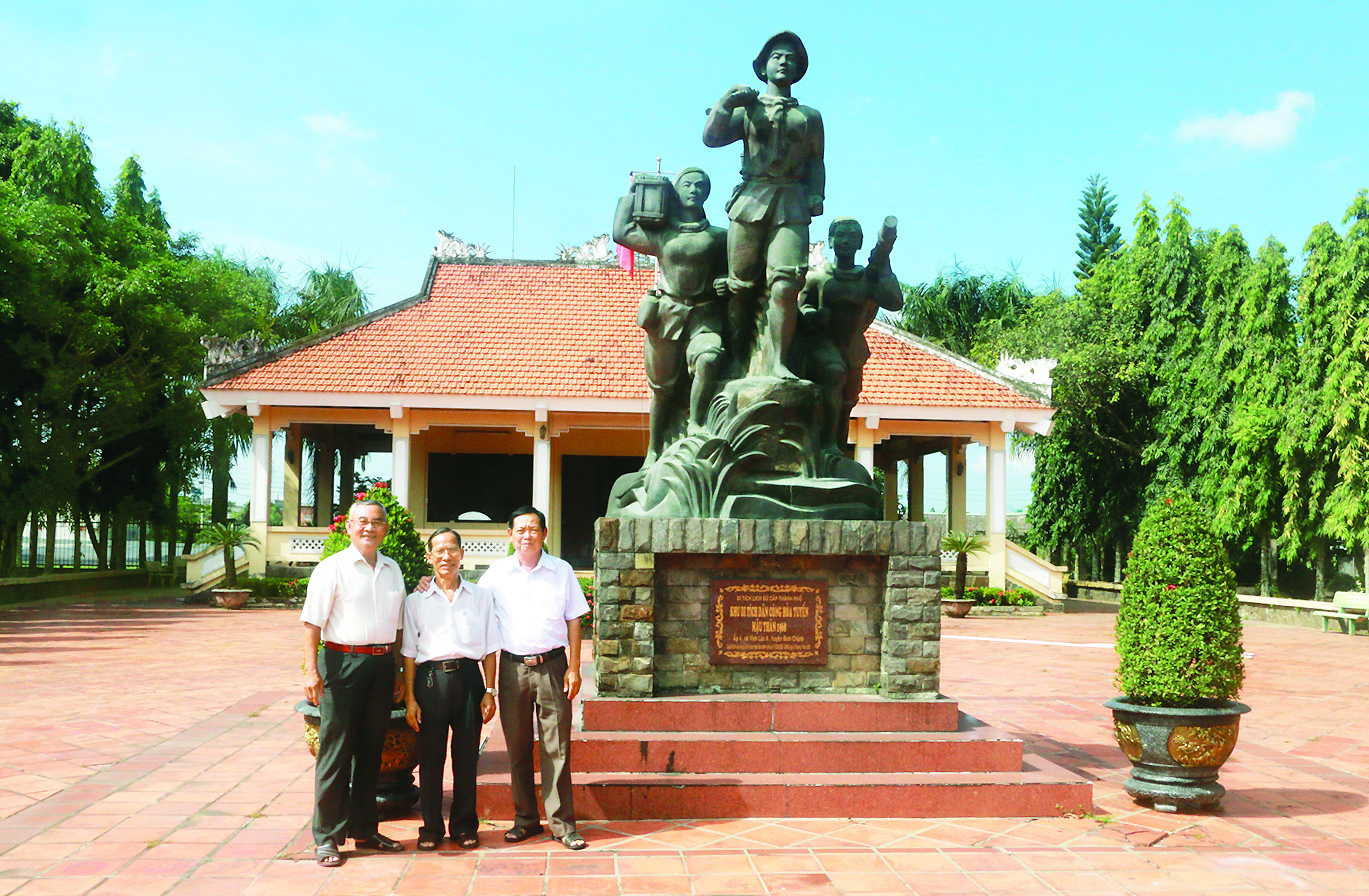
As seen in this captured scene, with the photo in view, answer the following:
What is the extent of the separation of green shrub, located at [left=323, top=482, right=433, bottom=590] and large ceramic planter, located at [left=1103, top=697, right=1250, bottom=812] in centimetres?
361

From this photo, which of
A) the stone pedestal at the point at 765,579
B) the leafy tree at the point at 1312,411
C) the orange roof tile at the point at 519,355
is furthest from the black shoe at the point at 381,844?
the leafy tree at the point at 1312,411

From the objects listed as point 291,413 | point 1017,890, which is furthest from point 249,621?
point 1017,890

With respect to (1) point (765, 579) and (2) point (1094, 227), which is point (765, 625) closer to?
(1) point (765, 579)

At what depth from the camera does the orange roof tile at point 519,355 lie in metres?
19.0

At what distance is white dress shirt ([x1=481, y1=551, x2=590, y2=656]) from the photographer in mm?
4746

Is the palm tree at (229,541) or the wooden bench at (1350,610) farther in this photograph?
the palm tree at (229,541)

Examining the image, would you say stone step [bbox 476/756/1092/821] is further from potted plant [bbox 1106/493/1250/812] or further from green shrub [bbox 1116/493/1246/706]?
green shrub [bbox 1116/493/1246/706]

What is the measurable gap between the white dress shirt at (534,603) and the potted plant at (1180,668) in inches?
109

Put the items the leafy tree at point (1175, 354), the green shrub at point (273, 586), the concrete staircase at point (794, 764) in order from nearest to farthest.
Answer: the concrete staircase at point (794, 764)
the green shrub at point (273, 586)
the leafy tree at point (1175, 354)

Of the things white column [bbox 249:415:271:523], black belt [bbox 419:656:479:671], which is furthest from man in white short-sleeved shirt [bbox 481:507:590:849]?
white column [bbox 249:415:271:523]

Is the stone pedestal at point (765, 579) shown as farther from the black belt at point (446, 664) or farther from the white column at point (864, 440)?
the white column at point (864, 440)

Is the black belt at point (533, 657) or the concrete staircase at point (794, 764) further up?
the black belt at point (533, 657)

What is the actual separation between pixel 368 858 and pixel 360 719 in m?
0.58

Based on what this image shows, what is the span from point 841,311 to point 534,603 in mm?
3048
